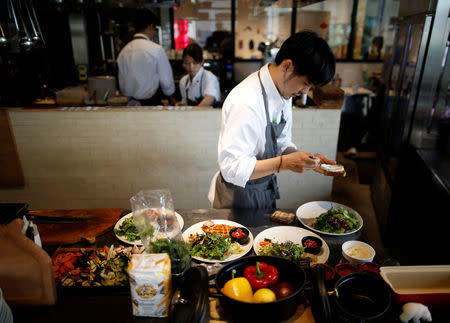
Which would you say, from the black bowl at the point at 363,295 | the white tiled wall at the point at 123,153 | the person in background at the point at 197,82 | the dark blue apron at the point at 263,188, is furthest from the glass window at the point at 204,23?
the black bowl at the point at 363,295

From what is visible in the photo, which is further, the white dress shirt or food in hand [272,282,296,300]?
the white dress shirt

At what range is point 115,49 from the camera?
243 inches

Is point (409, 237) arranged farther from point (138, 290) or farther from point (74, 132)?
point (74, 132)

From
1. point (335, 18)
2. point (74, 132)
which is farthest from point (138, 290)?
point (335, 18)

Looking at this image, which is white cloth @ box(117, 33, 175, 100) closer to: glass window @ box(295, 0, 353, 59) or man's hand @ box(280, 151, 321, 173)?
man's hand @ box(280, 151, 321, 173)

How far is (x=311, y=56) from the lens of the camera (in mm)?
1550

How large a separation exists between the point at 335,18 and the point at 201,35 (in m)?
2.92

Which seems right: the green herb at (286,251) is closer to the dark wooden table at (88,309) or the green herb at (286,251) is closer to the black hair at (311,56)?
the dark wooden table at (88,309)

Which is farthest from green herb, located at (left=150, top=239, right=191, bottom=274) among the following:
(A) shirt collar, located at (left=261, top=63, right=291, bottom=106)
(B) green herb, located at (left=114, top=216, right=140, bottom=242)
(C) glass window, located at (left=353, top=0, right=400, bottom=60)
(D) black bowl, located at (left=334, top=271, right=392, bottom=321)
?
(C) glass window, located at (left=353, top=0, right=400, bottom=60)

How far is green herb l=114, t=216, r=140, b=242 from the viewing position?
65.4 inches

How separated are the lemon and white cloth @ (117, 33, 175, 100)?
3.54m

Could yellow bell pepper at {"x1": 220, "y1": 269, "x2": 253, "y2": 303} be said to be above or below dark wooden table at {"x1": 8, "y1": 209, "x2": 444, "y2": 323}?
above

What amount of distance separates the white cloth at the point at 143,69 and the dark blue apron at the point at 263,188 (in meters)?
2.56

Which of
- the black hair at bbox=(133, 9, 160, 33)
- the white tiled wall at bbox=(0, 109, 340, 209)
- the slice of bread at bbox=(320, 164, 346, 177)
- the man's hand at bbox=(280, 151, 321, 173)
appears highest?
the black hair at bbox=(133, 9, 160, 33)
